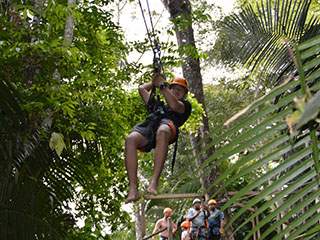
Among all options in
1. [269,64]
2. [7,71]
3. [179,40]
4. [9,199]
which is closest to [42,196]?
[9,199]

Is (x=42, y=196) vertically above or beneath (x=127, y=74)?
beneath

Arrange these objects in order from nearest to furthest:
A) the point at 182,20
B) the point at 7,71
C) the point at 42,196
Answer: the point at 42,196 < the point at 7,71 < the point at 182,20

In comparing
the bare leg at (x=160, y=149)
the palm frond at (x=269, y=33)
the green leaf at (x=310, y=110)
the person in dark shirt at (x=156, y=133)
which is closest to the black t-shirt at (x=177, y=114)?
the person in dark shirt at (x=156, y=133)

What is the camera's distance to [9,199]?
10.7 ft

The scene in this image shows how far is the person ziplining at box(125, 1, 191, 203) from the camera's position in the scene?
12.1 feet

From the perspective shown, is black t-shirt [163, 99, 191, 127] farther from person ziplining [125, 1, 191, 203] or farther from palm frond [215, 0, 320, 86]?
palm frond [215, 0, 320, 86]

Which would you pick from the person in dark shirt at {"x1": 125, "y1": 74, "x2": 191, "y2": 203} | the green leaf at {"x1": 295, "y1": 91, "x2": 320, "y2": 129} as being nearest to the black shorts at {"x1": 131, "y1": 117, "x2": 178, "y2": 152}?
the person in dark shirt at {"x1": 125, "y1": 74, "x2": 191, "y2": 203}

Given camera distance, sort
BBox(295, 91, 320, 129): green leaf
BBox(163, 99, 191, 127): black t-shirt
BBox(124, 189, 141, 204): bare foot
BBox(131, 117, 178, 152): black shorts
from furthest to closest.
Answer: BBox(163, 99, 191, 127): black t-shirt
BBox(131, 117, 178, 152): black shorts
BBox(124, 189, 141, 204): bare foot
BBox(295, 91, 320, 129): green leaf

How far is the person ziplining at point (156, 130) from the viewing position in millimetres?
3680

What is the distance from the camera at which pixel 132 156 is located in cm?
371

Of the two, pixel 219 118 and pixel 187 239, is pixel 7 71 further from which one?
pixel 219 118

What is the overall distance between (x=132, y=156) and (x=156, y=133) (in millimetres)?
267

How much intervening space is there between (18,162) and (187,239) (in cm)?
413

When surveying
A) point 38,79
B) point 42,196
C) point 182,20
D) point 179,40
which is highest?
point 179,40
